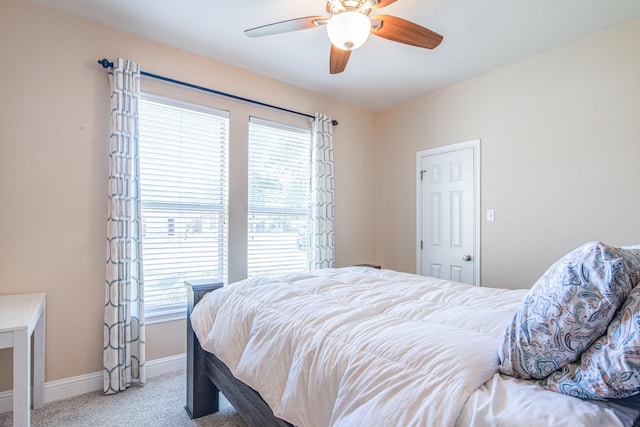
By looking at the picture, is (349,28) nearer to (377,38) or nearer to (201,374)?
(377,38)

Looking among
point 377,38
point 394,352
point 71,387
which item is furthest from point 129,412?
point 377,38

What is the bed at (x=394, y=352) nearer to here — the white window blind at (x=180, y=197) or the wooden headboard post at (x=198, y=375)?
the wooden headboard post at (x=198, y=375)

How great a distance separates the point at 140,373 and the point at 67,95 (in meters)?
2.10

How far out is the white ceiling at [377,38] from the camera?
226 cm

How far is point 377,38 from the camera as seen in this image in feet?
8.79

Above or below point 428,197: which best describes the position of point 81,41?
above

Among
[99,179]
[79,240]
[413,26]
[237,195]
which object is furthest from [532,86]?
[79,240]

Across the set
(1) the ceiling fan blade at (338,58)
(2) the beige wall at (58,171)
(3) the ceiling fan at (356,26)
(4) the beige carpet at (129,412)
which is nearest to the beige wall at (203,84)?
(2) the beige wall at (58,171)

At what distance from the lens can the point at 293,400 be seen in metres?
1.11

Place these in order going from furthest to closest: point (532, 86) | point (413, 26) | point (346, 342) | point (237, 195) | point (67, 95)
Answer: point (237, 195) → point (532, 86) → point (67, 95) → point (413, 26) → point (346, 342)

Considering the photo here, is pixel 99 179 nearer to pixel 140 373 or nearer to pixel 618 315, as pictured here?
pixel 140 373

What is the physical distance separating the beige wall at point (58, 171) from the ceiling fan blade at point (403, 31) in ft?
6.19

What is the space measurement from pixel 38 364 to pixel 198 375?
3.58 ft

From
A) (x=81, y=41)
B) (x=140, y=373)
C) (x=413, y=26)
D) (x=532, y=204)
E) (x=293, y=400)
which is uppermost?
(x=81, y=41)
